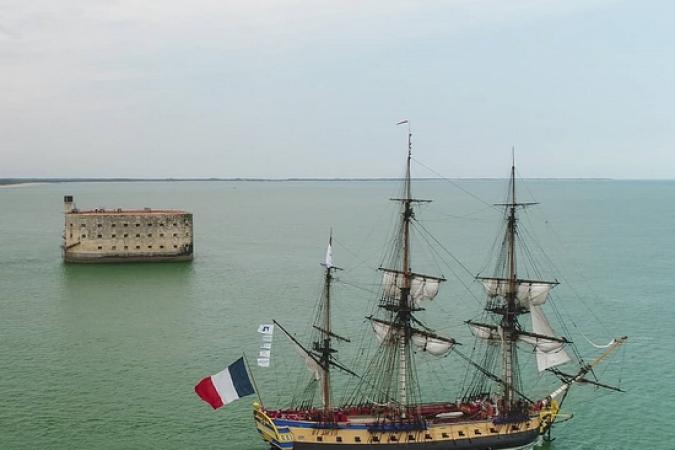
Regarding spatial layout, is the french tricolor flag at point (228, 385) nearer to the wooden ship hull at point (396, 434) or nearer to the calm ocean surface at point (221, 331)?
the wooden ship hull at point (396, 434)

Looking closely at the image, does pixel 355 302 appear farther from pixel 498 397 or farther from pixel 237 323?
pixel 498 397

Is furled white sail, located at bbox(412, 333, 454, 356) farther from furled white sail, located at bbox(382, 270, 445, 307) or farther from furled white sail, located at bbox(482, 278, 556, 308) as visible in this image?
furled white sail, located at bbox(482, 278, 556, 308)

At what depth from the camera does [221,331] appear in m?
52.7

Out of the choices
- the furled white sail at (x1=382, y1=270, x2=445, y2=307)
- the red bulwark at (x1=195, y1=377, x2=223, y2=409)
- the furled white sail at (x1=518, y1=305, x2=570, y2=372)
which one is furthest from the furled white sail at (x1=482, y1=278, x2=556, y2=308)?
the red bulwark at (x1=195, y1=377, x2=223, y2=409)

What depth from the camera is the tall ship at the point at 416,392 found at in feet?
111

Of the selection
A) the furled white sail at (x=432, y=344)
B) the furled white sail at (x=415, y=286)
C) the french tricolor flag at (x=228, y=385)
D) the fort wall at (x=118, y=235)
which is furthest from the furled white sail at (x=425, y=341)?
the fort wall at (x=118, y=235)

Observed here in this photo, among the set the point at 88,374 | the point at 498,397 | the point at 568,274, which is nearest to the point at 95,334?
the point at 88,374

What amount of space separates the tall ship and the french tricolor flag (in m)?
1.70

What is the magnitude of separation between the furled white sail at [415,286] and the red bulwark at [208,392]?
35.6ft

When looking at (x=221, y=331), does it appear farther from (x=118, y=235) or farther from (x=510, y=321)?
(x=118, y=235)

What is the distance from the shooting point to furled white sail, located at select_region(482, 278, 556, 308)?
3956cm

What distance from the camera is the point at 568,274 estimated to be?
77.9m

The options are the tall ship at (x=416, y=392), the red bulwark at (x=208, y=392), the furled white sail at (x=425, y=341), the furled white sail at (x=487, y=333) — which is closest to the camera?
the red bulwark at (x=208, y=392)

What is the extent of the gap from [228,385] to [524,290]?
16841mm
